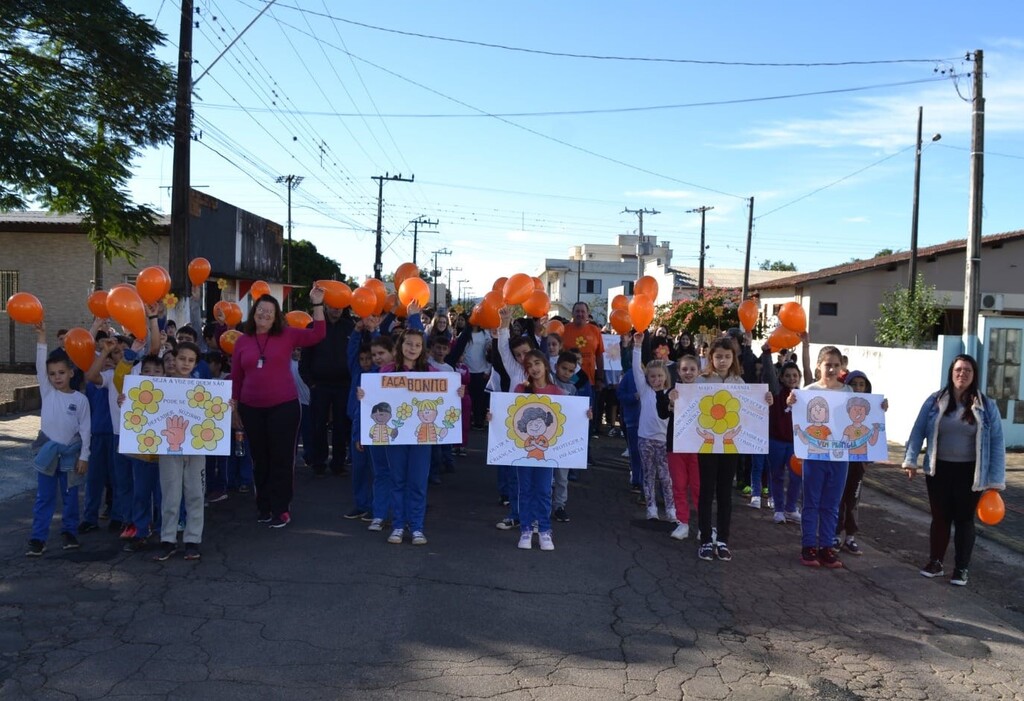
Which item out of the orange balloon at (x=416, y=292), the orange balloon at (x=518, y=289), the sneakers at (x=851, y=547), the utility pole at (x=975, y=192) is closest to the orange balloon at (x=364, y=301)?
the orange balloon at (x=416, y=292)

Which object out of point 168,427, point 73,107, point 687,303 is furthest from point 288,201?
point 168,427

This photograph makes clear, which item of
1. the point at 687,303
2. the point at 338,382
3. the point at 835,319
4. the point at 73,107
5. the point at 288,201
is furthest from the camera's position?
the point at 288,201

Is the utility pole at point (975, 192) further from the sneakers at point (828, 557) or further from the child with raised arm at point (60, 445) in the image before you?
the child with raised arm at point (60, 445)

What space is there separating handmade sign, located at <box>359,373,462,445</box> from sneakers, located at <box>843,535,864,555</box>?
3595mm

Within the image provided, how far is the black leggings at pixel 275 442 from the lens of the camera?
7.54 m

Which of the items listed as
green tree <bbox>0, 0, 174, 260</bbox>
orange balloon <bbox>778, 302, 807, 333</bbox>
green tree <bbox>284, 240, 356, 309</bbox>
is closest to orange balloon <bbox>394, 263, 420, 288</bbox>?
orange balloon <bbox>778, 302, 807, 333</bbox>

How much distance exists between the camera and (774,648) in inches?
207

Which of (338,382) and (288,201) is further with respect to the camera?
(288,201)

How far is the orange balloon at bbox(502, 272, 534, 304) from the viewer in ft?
29.1

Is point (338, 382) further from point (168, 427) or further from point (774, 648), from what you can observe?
point (774, 648)

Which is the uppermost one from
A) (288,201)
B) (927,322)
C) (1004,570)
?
(288,201)

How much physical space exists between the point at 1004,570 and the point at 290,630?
6118 mm

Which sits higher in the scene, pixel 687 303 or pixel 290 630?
pixel 687 303

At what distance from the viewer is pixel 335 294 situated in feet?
30.1
